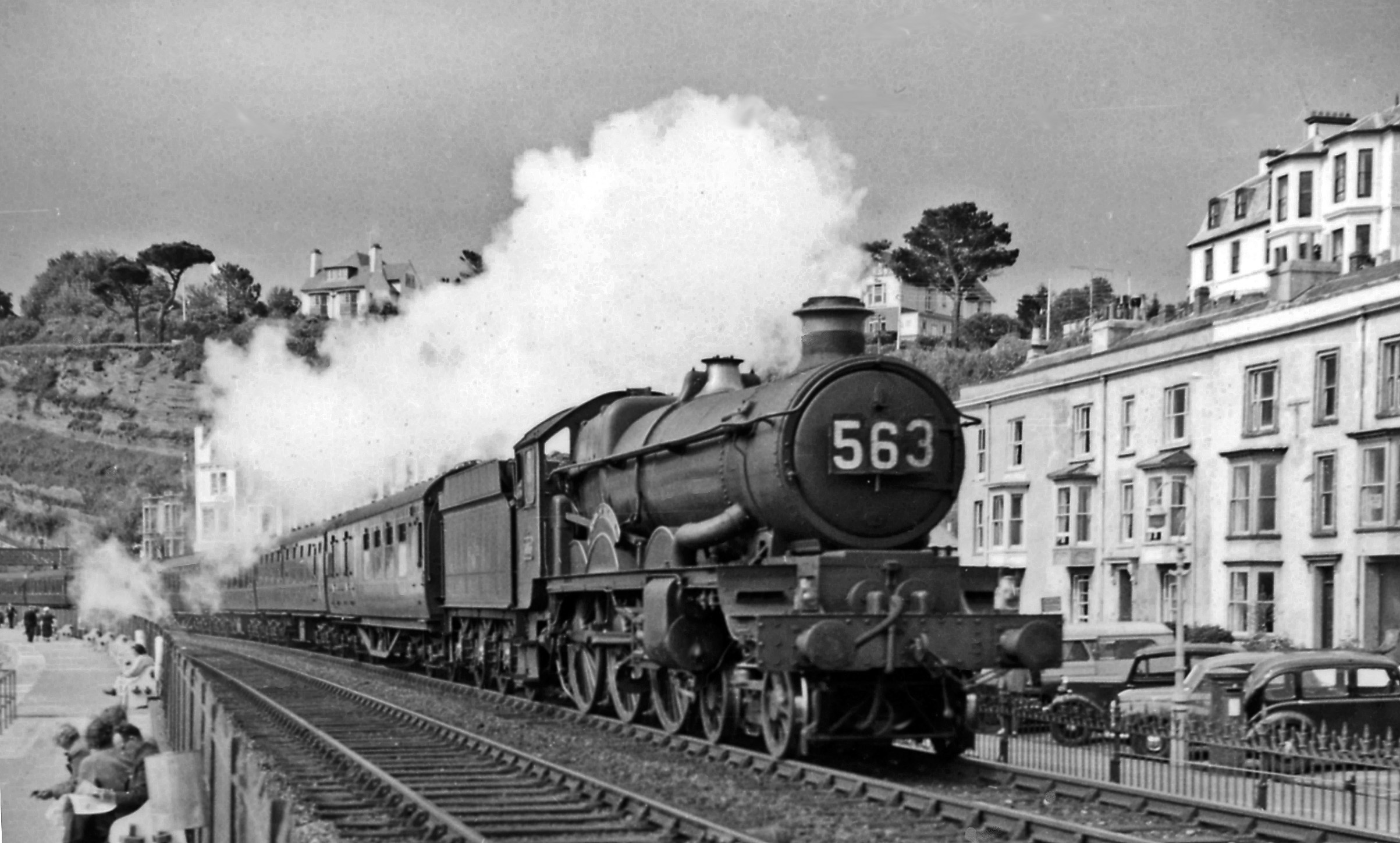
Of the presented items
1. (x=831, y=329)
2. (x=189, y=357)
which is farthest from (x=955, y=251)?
(x=189, y=357)

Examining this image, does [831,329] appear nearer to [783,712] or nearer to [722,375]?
[722,375]

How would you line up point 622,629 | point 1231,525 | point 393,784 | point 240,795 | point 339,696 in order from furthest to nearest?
point 1231,525 → point 339,696 → point 622,629 → point 393,784 → point 240,795

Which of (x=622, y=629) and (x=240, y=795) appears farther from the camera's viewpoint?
(x=622, y=629)

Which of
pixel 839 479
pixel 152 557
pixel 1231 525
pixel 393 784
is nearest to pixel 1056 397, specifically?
pixel 1231 525

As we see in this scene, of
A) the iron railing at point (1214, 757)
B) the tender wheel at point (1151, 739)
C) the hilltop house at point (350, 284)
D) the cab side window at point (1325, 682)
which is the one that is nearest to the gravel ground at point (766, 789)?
the iron railing at point (1214, 757)

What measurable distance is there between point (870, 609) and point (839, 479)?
118 centimetres

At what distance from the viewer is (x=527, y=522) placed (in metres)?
19.4

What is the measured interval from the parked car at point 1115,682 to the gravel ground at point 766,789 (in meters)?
3.22

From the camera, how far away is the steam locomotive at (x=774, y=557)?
13.0m

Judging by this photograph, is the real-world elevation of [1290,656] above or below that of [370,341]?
below

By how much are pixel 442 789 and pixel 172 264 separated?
170ft

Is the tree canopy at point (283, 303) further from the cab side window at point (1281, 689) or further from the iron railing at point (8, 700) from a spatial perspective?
the cab side window at point (1281, 689)

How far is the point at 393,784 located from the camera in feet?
40.2

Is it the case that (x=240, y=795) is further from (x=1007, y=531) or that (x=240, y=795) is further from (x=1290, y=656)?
(x=1007, y=531)
